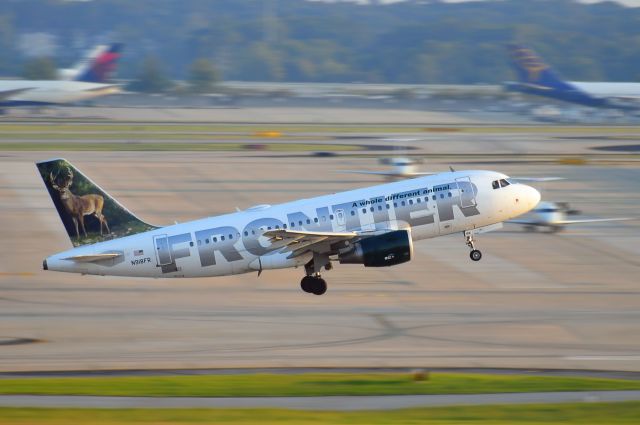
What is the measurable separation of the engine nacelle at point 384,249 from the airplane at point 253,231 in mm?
42

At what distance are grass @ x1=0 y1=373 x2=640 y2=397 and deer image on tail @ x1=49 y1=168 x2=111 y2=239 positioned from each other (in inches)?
468

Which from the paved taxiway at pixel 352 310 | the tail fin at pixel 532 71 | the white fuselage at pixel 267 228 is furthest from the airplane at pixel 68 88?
the white fuselage at pixel 267 228

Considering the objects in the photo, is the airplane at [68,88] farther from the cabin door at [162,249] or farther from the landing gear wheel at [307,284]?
the cabin door at [162,249]

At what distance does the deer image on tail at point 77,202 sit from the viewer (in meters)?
45.7

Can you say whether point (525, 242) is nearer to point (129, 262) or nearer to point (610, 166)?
point (129, 262)

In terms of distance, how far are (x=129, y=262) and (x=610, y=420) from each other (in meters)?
23.0

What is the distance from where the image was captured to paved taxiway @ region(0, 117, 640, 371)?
39250 millimetres

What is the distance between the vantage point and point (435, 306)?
1877 inches

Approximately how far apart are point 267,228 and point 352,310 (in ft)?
16.8

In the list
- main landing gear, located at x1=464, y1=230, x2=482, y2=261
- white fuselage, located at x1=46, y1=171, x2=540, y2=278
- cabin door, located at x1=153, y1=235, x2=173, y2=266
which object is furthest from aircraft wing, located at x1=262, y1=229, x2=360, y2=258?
main landing gear, located at x1=464, y1=230, x2=482, y2=261

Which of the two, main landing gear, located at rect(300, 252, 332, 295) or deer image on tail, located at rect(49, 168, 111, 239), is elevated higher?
deer image on tail, located at rect(49, 168, 111, 239)

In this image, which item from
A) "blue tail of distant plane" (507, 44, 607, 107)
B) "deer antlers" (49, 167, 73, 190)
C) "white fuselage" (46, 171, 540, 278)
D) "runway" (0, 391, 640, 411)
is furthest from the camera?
"blue tail of distant plane" (507, 44, 607, 107)

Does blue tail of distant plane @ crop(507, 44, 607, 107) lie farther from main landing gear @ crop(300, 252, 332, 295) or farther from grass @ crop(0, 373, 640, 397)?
grass @ crop(0, 373, 640, 397)

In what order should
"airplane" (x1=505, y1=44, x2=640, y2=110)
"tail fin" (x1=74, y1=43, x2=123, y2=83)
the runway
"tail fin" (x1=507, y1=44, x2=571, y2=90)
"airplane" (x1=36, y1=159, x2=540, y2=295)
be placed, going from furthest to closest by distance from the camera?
"tail fin" (x1=74, y1=43, x2=123, y2=83) → "tail fin" (x1=507, y1=44, x2=571, y2=90) → "airplane" (x1=505, y1=44, x2=640, y2=110) → "airplane" (x1=36, y1=159, x2=540, y2=295) → the runway
